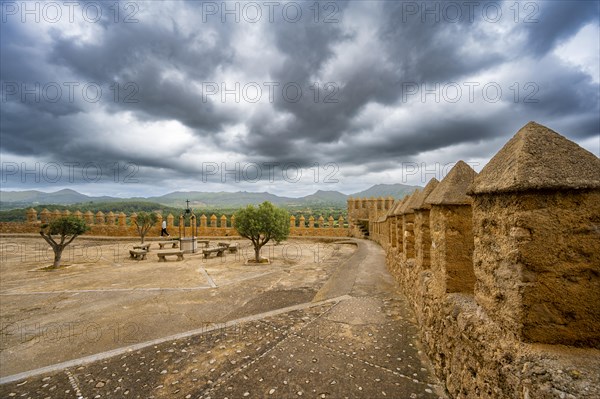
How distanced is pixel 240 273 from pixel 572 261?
10.2 meters

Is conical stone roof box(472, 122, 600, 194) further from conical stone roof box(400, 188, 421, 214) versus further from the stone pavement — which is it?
conical stone roof box(400, 188, 421, 214)

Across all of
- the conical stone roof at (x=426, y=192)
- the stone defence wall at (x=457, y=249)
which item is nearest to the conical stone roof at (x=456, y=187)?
the stone defence wall at (x=457, y=249)

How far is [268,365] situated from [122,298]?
5.86m

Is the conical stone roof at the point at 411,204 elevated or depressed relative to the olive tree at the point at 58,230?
elevated

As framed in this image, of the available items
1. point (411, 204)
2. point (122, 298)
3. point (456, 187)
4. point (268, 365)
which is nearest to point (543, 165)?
point (456, 187)

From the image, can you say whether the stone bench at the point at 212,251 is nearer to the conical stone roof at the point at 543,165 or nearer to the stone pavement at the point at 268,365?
the stone pavement at the point at 268,365

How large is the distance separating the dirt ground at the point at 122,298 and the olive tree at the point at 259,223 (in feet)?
4.37

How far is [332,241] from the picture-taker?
22.3 metres

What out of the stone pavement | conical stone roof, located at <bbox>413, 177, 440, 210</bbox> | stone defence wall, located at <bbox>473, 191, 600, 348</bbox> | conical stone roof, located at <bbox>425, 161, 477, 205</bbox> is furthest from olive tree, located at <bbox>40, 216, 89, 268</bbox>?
stone defence wall, located at <bbox>473, 191, 600, 348</bbox>

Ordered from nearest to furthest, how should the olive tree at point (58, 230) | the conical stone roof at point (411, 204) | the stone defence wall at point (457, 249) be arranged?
1. the stone defence wall at point (457, 249)
2. the conical stone roof at point (411, 204)
3. the olive tree at point (58, 230)

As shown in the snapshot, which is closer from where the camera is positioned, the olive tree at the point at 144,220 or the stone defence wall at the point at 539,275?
the stone defence wall at the point at 539,275

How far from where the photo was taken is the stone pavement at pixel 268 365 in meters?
3.44

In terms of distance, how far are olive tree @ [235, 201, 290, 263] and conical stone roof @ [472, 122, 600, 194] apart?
11.5 m

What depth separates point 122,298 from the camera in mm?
7617
